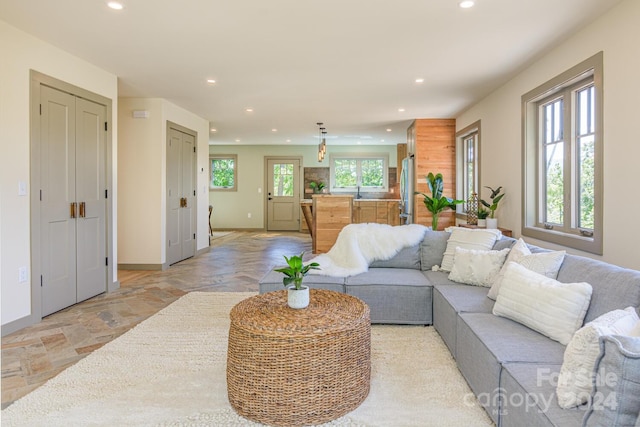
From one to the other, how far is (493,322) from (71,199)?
3891 mm

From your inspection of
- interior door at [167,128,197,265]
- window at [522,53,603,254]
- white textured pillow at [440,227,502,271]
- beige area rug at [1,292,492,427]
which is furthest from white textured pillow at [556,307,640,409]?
interior door at [167,128,197,265]

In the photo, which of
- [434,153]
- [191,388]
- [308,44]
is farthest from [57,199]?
[434,153]

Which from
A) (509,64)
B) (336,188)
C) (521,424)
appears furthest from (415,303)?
(336,188)

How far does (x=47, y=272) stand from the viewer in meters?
3.62

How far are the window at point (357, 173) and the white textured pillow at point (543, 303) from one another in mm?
8981

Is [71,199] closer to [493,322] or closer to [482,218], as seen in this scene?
[493,322]

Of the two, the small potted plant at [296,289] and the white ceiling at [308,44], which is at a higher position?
the white ceiling at [308,44]

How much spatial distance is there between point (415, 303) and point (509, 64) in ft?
9.08

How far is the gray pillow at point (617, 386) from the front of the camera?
43.5 inches

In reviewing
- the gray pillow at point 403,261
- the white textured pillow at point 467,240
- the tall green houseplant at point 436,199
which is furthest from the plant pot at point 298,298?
the tall green houseplant at point 436,199

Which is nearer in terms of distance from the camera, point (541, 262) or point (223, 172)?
point (541, 262)

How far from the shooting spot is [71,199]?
390 cm

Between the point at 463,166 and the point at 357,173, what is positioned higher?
the point at 357,173

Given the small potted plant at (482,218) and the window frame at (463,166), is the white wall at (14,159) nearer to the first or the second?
the small potted plant at (482,218)
